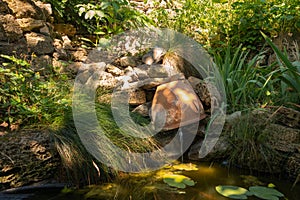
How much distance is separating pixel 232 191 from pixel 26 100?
1911 millimetres

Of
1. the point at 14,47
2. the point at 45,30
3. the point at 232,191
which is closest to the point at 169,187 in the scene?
the point at 232,191

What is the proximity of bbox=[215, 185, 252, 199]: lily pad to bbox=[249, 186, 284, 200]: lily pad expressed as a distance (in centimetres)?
5

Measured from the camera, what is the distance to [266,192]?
215 centimetres

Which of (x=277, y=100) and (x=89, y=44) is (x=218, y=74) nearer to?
(x=277, y=100)

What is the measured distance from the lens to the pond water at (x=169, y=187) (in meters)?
2.10

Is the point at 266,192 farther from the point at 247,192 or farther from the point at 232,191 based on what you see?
the point at 232,191

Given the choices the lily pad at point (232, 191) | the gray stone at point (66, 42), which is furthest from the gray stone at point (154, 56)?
the lily pad at point (232, 191)

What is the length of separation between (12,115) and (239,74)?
2.40 m

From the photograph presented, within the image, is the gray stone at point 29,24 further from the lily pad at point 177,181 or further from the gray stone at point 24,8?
the lily pad at point 177,181

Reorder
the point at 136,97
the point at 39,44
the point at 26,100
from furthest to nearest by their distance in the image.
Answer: the point at 39,44
the point at 136,97
the point at 26,100

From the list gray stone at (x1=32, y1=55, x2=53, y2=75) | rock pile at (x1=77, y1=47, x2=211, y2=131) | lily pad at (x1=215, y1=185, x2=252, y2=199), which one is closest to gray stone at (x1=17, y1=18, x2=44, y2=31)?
gray stone at (x1=32, y1=55, x2=53, y2=75)

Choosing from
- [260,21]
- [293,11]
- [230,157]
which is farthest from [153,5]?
[230,157]

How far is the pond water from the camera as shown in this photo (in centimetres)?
210

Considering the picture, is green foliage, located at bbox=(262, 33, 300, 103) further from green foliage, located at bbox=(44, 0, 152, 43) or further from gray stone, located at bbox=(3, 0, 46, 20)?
gray stone, located at bbox=(3, 0, 46, 20)
